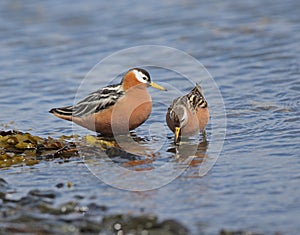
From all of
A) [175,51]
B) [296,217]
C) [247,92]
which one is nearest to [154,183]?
[296,217]

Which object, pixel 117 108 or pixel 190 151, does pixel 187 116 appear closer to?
pixel 190 151

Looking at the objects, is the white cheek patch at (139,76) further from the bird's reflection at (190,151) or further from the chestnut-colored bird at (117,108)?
the bird's reflection at (190,151)

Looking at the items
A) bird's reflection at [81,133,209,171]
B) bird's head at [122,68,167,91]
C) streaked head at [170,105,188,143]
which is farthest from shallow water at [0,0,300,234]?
bird's head at [122,68,167,91]

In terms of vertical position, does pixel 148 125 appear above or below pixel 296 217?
above

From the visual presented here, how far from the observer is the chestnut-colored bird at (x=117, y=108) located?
8.63m

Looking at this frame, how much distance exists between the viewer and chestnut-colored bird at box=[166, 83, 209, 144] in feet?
27.3

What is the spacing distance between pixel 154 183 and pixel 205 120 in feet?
6.61

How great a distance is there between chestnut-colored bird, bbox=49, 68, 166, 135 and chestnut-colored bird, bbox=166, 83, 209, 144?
15.7 inches

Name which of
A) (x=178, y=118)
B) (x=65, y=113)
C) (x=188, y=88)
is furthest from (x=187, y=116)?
(x=188, y=88)

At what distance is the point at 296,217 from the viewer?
18.9 ft

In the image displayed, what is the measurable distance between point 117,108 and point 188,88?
311 cm

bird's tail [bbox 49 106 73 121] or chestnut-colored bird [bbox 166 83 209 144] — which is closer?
chestnut-colored bird [bbox 166 83 209 144]

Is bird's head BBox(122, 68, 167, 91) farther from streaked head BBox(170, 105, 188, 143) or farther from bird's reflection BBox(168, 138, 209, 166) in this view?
bird's reflection BBox(168, 138, 209, 166)

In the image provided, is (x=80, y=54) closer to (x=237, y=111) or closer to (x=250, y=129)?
(x=237, y=111)
